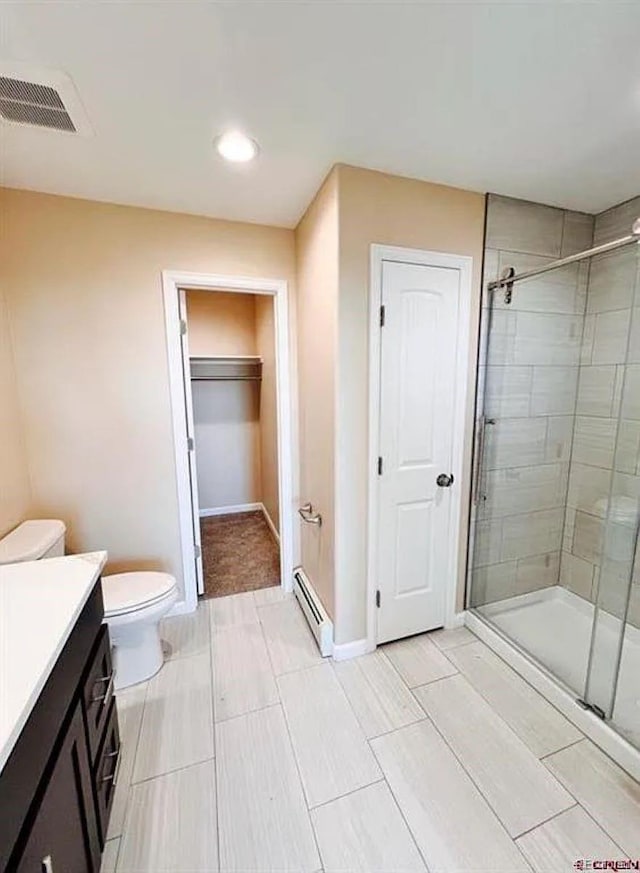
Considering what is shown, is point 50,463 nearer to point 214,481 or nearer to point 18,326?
point 18,326

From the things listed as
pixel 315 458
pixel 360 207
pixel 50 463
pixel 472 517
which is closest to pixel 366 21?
pixel 360 207

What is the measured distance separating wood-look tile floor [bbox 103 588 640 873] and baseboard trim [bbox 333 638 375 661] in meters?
0.04

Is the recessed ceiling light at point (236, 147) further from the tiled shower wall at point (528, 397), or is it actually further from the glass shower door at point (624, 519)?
the glass shower door at point (624, 519)

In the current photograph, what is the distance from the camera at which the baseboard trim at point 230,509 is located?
4168 mm

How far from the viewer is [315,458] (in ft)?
7.43

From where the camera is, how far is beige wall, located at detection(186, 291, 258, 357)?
371 cm

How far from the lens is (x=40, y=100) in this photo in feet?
4.29

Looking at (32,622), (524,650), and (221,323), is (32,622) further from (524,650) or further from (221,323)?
(221,323)

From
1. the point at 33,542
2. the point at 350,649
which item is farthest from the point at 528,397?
the point at 33,542

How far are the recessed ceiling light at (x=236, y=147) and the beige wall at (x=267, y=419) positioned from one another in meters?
1.30

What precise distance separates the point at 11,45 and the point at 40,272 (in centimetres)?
109

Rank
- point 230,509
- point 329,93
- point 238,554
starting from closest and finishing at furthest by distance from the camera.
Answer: point 329,93, point 238,554, point 230,509

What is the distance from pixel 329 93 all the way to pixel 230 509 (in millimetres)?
3760

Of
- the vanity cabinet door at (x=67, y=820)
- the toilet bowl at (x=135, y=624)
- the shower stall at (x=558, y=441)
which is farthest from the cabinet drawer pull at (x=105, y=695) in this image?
the shower stall at (x=558, y=441)
